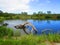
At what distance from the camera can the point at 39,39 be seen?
10.4 meters

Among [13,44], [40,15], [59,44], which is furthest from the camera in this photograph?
[40,15]

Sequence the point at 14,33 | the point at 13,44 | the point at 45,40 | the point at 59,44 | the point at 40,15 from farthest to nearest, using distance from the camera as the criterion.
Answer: the point at 40,15, the point at 14,33, the point at 45,40, the point at 59,44, the point at 13,44

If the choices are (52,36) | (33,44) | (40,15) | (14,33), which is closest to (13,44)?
(33,44)

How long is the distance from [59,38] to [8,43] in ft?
12.1

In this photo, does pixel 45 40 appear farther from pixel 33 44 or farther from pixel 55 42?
pixel 33 44

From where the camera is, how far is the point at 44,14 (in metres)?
76.1

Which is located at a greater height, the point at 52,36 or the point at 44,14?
the point at 52,36

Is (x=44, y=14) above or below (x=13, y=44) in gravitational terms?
below

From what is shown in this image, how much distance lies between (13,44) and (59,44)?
2843mm

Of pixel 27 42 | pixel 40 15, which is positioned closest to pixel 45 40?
pixel 27 42

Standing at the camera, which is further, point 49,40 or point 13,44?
point 49,40

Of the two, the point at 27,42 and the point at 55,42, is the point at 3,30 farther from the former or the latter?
the point at 27,42

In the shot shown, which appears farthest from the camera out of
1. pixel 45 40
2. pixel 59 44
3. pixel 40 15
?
pixel 40 15

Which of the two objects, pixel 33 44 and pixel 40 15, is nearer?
pixel 33 44
